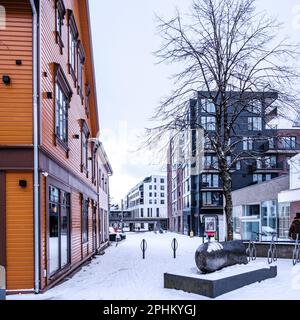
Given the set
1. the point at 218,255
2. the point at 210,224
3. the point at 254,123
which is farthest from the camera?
the point at 254,123

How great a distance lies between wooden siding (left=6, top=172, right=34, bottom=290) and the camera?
8.32 meters

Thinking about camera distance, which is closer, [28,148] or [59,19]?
[28,148]

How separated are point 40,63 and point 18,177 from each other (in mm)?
2865

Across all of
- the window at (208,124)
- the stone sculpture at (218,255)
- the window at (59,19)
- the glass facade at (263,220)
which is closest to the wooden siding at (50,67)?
the window at (59,19)

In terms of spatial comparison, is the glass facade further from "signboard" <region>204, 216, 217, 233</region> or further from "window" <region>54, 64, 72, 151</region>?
"window" <region>54, 64, 72, 151</region>

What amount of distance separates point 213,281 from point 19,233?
457 cm

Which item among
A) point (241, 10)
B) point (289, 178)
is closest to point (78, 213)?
point (241, 10)

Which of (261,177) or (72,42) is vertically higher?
(72,42)

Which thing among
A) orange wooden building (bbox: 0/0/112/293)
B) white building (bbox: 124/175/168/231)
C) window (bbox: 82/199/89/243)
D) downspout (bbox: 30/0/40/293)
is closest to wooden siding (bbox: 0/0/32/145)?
orange wooden building (bbox: 0/0/112/293)

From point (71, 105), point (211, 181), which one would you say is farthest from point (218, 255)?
point (211, 181)

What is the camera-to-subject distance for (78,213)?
49.6ft

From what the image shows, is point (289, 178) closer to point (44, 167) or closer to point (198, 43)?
point (198, 43)

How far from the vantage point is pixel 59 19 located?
1195cm

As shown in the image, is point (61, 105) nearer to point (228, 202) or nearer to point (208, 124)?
point (228, 202)
